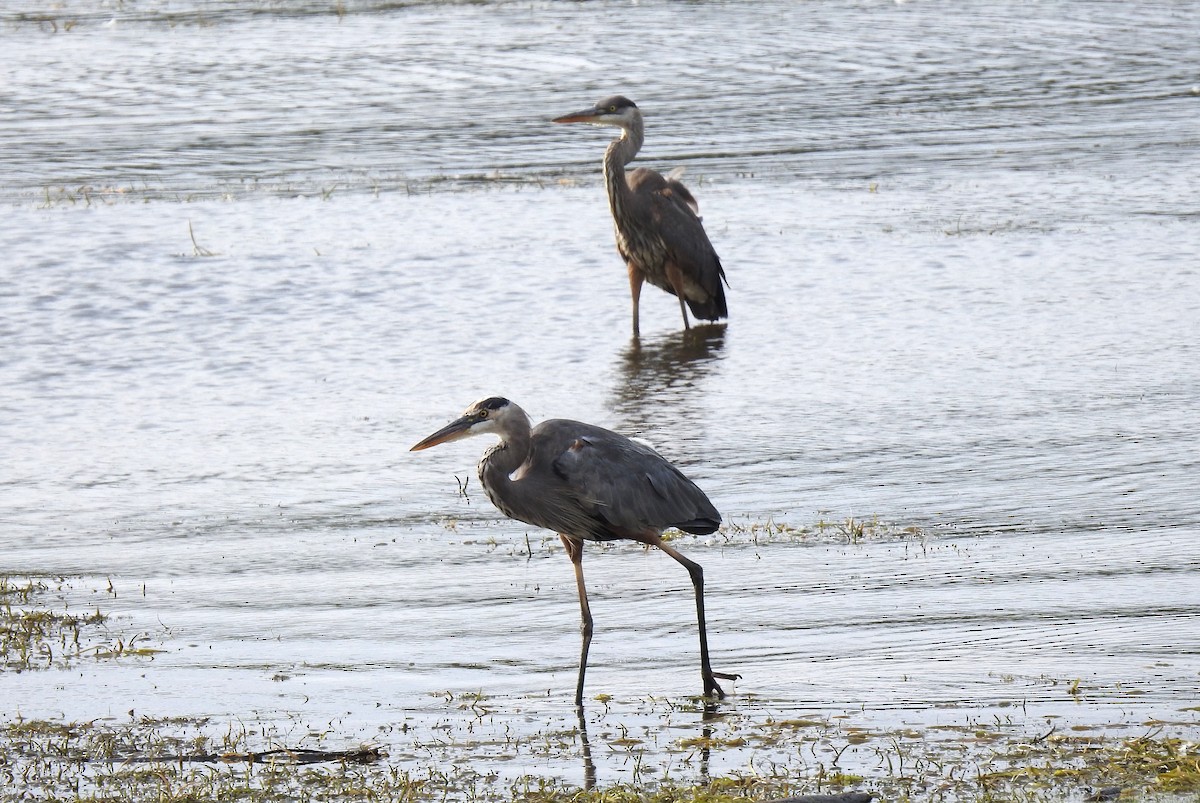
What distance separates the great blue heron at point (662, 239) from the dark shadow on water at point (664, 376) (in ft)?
0.90

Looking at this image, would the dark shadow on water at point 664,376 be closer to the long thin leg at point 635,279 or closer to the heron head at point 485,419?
the long thin leg at point 635,279

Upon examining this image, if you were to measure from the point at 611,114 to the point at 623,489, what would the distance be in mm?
7297

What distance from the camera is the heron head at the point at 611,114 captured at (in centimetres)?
1327

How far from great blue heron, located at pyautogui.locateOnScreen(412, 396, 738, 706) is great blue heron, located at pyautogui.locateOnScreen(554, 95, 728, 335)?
599 centimetres

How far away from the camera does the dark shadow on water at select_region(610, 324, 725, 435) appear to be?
34.7ft

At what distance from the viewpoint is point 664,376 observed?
1161 centimetres

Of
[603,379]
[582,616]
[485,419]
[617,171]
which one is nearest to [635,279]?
[617,171]

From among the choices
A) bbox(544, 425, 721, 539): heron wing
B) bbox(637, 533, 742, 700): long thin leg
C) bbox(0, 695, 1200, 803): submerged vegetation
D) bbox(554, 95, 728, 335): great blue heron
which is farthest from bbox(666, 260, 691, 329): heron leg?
bbox(0, 695, 1200, 803): submerged vegetation

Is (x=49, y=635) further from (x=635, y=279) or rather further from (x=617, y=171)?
(x=617, y=171)

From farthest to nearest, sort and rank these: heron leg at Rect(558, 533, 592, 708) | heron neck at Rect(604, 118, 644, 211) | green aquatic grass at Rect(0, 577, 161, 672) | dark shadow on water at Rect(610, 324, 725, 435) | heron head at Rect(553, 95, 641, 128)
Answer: heron head at Rect(553, 95, 641, 128) < heron neck at Rect(604, 118, 644, 211) < dark shadow on water at Rect(610, 324, 725, 435) < green aquatic grass at Rect(0, 577, 161, 672) < heron leg at Rect(558, 533, 592, 708)

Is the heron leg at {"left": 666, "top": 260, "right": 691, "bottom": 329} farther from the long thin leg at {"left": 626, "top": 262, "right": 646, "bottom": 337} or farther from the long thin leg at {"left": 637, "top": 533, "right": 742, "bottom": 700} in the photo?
the long thin leg at {"left": 637, "top": 533, "right": 742, "bottom": 700}

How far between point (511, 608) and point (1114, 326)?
622 cm

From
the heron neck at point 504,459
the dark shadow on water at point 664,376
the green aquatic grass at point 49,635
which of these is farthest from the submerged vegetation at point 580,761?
the dark shadow on water at point 664,376

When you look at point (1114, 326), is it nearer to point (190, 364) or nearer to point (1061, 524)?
point (1061, 524)
